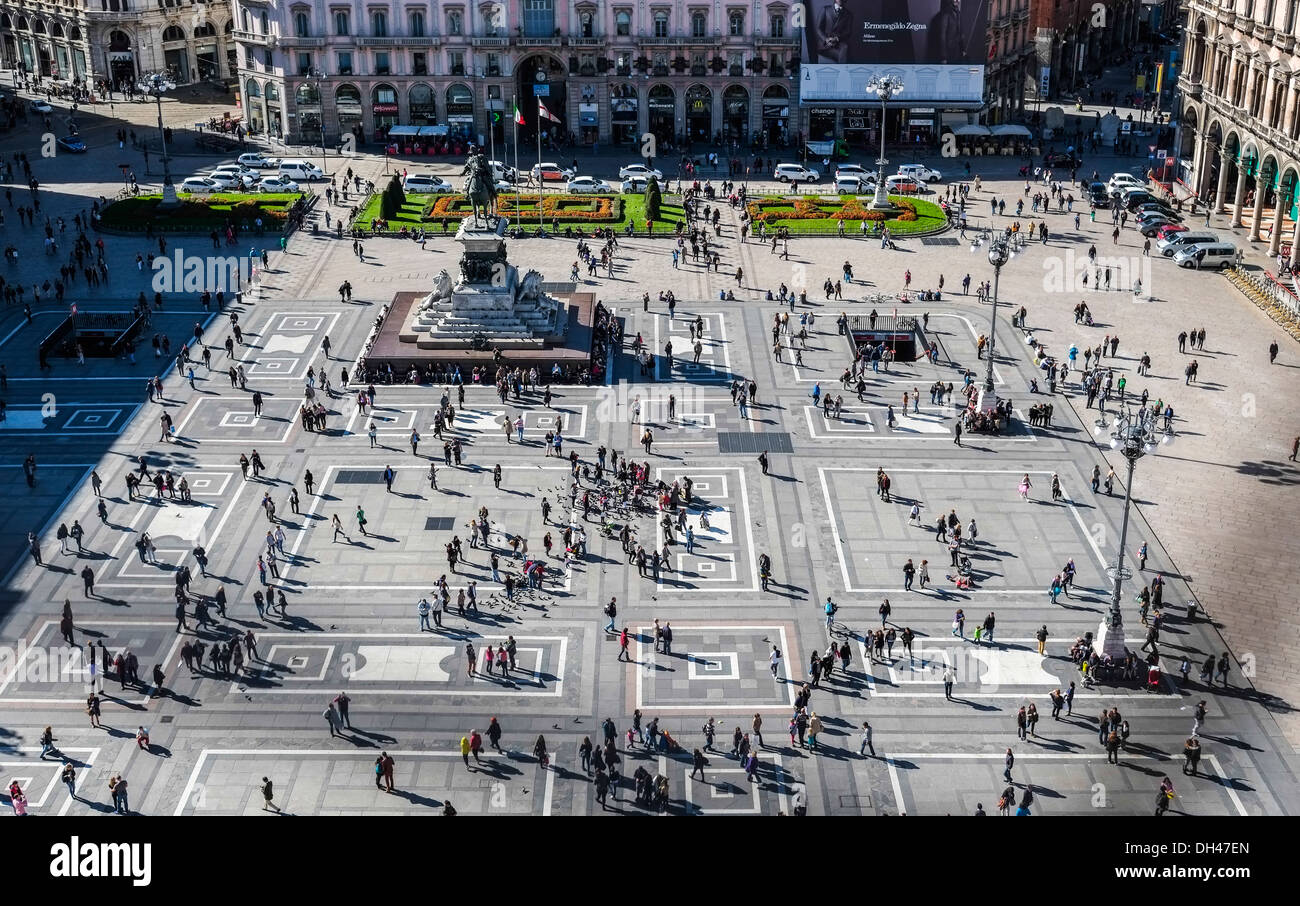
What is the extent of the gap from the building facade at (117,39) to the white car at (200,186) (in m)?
42.2

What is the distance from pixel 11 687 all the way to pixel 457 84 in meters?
88.4

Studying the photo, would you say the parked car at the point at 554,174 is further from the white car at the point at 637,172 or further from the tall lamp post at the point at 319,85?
the tall lamp post at the point at 319,85

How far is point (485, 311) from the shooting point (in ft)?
264

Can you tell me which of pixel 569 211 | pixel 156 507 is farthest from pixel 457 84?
pixel 156 507

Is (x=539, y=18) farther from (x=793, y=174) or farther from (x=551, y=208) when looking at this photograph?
(x=793, y=174)

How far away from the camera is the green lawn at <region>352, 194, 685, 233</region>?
344 ft

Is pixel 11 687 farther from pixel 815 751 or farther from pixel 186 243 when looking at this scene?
pixel 186 243

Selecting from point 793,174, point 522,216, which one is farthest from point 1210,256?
point 522,216

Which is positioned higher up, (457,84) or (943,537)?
(457,84)

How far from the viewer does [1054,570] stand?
189 ft

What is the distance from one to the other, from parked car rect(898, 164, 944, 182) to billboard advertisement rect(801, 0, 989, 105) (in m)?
11.7

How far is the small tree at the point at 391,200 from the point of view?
344ft

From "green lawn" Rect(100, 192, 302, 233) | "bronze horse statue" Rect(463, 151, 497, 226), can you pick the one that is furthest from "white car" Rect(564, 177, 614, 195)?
"bronze horse statue" Rect(463, 151, 497, 226)

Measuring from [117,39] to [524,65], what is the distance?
48.1 m
